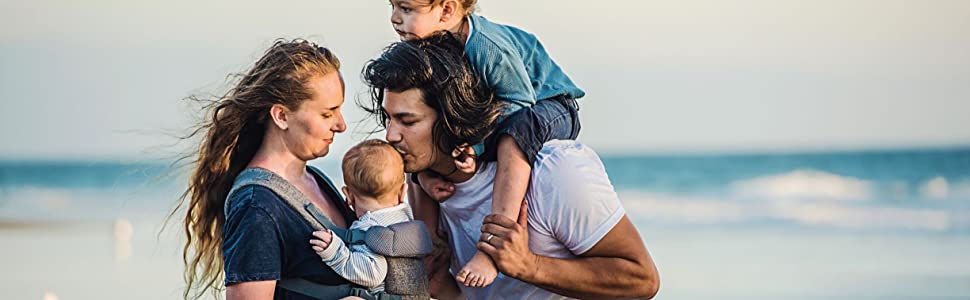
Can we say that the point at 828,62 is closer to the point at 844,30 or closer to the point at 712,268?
the point at 844,30

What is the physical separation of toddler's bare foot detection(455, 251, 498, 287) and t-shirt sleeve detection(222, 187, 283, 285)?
49 cm

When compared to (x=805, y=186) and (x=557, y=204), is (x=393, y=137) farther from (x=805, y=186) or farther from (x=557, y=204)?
(x=805, y=186)

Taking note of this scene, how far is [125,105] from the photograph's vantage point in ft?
63.7

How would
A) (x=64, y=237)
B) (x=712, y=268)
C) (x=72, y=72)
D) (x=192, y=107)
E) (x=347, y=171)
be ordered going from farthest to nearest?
(x=72, y=72) < (x=64, y=237) < (x=712, y=268) < (x=192, y=107) < (x=347, y=171)

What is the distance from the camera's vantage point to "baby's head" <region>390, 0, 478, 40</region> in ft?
12.3

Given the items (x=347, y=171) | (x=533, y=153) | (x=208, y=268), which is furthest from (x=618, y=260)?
(x=208, y=268)

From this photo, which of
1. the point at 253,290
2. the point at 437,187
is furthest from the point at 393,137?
the point at 253,290

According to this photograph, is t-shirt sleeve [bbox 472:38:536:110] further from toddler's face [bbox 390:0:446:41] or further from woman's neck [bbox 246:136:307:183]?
woman's neck [bbox 246:136:307:183]

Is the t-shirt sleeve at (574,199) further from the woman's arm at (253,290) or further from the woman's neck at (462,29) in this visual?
the woman's arm at (253,290)

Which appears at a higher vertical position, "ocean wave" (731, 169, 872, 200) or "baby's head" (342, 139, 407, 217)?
"baby's head" (342, 139, 407, 217)

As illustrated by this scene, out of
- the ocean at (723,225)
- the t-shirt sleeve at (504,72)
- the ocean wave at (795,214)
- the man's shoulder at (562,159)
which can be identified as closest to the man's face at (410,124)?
the t-shirt sleeve at (504,72)

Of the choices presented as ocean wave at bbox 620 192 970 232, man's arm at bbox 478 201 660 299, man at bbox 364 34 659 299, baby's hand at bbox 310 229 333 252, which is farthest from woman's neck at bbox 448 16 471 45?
ocean wave at bbox 620 192 970 232

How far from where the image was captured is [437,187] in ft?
12.2

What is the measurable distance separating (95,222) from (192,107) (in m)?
15.3
